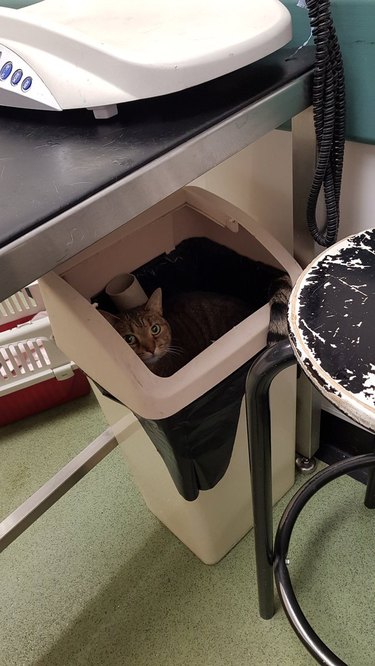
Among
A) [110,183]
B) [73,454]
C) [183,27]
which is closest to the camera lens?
[110,183]

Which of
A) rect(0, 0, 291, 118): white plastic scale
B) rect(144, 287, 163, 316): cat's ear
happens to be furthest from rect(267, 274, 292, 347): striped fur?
rect(0, 0, 291, 118): white plastic scale

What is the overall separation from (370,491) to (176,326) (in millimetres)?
500

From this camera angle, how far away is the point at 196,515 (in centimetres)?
87

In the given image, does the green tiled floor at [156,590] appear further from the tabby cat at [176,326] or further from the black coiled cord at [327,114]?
the black coiled cord at [327,114]

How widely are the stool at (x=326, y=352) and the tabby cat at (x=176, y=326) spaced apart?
317mm

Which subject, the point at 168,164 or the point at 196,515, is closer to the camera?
the point at 168,164

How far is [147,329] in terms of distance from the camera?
0.89 m

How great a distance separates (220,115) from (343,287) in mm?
220

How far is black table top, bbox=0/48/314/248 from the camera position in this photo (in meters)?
0.43

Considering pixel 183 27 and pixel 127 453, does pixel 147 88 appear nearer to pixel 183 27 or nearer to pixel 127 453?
pixel 183 27

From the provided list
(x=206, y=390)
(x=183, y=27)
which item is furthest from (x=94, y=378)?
(x=183, y=27)

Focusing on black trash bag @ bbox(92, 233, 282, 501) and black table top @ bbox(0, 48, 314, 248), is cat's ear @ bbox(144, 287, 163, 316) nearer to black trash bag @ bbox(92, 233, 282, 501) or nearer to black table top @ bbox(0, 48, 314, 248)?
black trash bag @ bbox(92, 233, 282, 501)

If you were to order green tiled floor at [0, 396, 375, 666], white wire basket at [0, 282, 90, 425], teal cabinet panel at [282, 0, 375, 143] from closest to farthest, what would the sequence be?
teal cabinet panel at [282, 0, 375, 143]
green tiled floor at [0, 396, 375, 666]
white wire basket at [0, 282, 90, 425]

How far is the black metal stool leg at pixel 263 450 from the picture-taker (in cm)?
52
